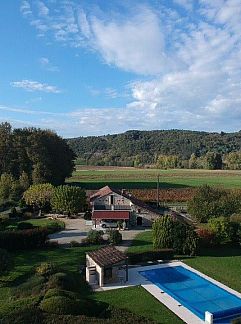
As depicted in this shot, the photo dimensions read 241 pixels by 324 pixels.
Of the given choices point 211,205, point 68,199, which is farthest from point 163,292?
point 68,199

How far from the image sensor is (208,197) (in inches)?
1694

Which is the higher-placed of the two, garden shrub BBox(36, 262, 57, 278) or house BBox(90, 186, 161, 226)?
house BBox(90, 186, 161, 226)

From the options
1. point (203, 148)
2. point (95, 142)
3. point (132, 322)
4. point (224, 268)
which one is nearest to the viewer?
point (132, 322)

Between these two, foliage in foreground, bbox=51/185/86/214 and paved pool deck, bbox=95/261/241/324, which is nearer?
paved pool deck, bbox=95/261/241/324

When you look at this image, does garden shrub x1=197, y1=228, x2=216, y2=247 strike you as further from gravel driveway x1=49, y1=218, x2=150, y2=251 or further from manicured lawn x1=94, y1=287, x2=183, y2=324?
manicured lawn x1=94, y1=287, x2=183, y2=324

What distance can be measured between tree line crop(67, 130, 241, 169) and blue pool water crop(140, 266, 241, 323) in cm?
10276

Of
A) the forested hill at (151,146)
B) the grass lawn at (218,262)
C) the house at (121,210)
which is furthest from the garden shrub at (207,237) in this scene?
the forested hill at (151,146)

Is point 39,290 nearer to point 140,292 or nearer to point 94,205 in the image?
point 140,292

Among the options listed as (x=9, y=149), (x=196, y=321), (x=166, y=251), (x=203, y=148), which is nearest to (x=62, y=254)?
(x=166, y=251)

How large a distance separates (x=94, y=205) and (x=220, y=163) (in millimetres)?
90988

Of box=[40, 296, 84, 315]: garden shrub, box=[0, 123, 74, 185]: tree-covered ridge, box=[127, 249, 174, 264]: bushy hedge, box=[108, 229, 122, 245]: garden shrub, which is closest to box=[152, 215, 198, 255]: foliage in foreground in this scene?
box=[127, 249, 174, 264]: bushy hedge

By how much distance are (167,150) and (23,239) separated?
139429mm

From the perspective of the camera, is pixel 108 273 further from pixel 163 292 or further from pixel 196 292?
pixel 196 292

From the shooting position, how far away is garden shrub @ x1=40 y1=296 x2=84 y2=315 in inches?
523
